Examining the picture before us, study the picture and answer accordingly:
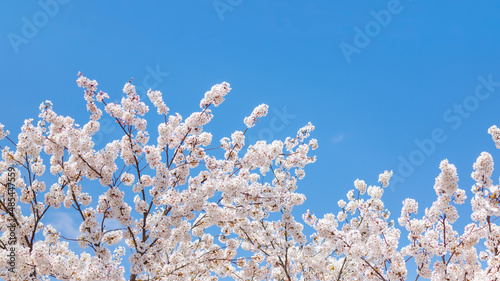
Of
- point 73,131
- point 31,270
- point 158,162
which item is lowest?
point 31,270

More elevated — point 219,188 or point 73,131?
point 73,131

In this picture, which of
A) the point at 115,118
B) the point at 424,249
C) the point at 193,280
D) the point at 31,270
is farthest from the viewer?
the point at 193,280

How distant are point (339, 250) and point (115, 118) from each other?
578cm

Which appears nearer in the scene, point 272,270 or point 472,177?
point 472,177

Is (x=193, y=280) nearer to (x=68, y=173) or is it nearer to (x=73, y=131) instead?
(x=68, y=173)

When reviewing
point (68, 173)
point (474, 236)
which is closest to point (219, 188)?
point (68, 173)

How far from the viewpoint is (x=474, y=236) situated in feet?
27.2

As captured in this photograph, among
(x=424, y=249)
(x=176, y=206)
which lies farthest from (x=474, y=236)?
(x=176, y=206)

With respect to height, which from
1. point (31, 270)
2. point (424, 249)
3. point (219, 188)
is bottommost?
point (424, 249)

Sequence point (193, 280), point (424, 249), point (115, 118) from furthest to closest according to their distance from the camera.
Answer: point (193, 280), point (115, 118), point (424, 249)

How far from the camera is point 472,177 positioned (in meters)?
7.59

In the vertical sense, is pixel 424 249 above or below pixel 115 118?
below

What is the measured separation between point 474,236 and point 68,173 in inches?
365

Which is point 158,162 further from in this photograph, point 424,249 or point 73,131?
point 424,249
